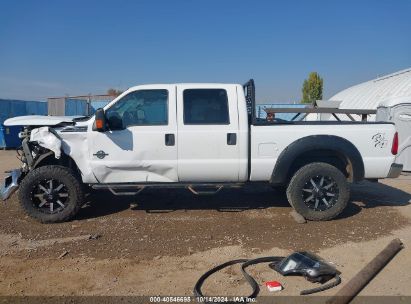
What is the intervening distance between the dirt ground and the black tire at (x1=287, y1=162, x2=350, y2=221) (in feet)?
0.64

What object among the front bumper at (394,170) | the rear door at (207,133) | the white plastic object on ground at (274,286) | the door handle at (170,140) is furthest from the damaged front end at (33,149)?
the front bumper at (394,170)

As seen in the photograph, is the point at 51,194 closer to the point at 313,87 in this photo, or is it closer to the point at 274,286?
the point at 274,286

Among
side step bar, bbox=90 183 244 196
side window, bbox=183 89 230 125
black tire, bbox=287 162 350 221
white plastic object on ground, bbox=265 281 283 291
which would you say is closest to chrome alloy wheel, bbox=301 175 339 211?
black tire, bbox=287 162 350 221

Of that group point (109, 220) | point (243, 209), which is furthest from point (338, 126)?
point (109, 220)

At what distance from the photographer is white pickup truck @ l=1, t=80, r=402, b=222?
17.3 ft

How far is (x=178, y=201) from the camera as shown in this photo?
661cm

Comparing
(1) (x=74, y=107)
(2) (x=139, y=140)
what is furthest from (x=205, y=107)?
(1) (x=74, y=107)

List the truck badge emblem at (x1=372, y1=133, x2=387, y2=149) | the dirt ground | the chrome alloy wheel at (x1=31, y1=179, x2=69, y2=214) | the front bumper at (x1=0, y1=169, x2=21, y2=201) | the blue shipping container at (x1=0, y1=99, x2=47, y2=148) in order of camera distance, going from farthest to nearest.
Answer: the blue shipping container at (x1=0, y1=99, x2=47, y2=148) → the front bumper at (x1=0, y1=169, x2=21, y2=201) → the truck badge emblem at (x1=372, y1=133, x2=387, y2=149) → the chrome alloy wheel at (x1=31, y1=179, x2=69, y2=214) → the dirt ground

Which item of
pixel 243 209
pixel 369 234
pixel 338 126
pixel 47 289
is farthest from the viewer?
pixel 243 209

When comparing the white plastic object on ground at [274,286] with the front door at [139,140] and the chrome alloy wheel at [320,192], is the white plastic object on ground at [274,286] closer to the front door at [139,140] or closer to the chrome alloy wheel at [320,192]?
the chrome alloy wheel at [320,192]

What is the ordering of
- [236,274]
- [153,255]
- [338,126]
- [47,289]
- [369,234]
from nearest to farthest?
[47,289] → [236,274] → [153,255] → [369,234] → [338,126]

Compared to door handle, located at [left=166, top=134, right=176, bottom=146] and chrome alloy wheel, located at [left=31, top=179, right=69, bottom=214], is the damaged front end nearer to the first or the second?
chrome alloy wheel, located at [left=31, top=179, right=69, bottom=214]

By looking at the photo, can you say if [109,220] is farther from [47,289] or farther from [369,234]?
[369,234]

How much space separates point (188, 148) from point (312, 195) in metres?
1.97
